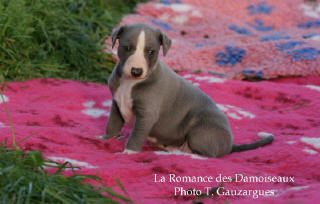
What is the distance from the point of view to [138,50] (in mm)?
3205

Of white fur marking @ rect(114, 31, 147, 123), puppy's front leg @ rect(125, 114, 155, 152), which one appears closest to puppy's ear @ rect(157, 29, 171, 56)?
white fur marking @ rect(114, 31, 147, 123)

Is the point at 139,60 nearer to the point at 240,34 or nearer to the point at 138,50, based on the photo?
the point at 138,50

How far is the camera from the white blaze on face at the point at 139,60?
3166 mm

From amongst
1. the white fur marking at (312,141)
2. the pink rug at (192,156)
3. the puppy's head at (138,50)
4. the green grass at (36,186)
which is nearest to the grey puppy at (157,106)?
the puppy's head at (138,50)

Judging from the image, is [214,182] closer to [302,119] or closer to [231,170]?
[231,170]

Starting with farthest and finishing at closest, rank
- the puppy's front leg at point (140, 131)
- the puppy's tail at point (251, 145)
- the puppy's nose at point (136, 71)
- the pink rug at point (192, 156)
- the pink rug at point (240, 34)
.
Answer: the pink rug at point (240, 34)
the puppy's tail at point (251, 145)
the puppy's front leg at point (140, 131)
the puppy's nose at point (136, 71)
the pink rug at point (192, 156)

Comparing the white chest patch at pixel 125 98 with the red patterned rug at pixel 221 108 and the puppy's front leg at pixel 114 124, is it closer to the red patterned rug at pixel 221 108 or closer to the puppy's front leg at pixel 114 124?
the puppy's front leg at pixel 114 124

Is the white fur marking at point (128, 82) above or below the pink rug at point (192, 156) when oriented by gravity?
above

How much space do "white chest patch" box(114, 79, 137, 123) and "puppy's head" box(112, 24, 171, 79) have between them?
0.11 metres

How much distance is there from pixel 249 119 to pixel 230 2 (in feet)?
18.0

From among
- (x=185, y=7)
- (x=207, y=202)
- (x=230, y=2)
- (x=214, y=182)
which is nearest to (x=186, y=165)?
(x=214, y=182)

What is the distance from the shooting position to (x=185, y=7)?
29.0 feet

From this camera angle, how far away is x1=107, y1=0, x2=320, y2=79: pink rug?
6.10 metres

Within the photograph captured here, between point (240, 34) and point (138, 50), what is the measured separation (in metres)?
5.09
